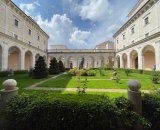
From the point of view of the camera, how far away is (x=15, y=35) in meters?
22.5

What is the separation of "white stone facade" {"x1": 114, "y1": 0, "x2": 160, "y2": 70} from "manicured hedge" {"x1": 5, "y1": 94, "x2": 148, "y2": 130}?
1845 cm

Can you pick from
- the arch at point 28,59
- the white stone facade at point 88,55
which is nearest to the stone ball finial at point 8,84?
the arch at point 28,59

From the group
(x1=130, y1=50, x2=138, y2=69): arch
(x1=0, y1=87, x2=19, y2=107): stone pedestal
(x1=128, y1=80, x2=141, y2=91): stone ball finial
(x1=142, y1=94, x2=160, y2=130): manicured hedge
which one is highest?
(x1=130, y1=50, x2=138, y2=69): arch

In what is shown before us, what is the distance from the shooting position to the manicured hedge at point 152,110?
326cm

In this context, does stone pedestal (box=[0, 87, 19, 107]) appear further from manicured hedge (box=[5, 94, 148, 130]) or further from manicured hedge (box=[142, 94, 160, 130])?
manicured hedge (box=[142, 94, 160, 130])

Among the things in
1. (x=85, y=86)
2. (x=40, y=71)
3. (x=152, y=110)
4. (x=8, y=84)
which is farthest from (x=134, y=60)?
(x=8, y=84)

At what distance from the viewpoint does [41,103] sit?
309cm

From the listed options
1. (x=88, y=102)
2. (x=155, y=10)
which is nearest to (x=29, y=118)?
(x=88, y=102)

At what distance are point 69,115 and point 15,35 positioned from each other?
78.2 feet

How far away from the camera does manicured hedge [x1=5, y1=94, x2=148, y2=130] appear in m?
2.87

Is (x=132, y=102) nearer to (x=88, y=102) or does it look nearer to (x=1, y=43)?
(x=88, y=102)

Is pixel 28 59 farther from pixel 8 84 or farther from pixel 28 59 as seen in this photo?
pixel 8 84

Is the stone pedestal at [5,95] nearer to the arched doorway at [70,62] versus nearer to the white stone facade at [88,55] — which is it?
the white stone facade at [88,55]

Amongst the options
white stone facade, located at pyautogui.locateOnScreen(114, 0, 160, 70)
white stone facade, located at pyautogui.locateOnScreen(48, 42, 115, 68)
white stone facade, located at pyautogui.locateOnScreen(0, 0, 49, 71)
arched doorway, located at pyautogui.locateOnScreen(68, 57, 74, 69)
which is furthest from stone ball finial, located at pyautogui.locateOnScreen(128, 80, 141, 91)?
arched doorway, located at pyautogui.locateOnScreen(68, 57, 74, 69)
